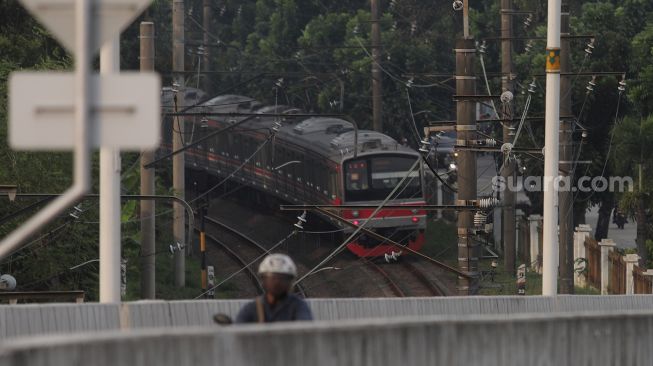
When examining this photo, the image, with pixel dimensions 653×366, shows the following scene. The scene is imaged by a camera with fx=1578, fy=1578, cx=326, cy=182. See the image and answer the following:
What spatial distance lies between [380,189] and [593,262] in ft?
22.7

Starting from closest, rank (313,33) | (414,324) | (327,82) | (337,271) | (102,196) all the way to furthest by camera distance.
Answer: (414,324)
(102,196)
(337,271)
(327,82)
(313,33)

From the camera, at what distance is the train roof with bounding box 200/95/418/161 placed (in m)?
39.5

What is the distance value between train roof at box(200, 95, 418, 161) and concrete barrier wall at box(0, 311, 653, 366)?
26.6m

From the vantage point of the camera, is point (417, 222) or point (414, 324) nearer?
point (414, 324)

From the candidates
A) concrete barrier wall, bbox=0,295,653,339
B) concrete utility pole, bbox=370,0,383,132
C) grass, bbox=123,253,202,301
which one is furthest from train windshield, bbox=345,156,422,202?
concrete barrier wall, bbox=0,295,653,339

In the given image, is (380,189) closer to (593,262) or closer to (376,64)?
(593,262)

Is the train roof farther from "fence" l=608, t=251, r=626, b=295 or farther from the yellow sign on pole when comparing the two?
the yellow sign on pole

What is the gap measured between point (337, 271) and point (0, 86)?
449 inches

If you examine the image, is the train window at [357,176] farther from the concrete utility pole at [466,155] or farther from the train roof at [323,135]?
the concrete utility pole at [466,155]

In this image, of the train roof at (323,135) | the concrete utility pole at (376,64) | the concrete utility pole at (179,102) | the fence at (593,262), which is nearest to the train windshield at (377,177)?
the train roof at (323,135)

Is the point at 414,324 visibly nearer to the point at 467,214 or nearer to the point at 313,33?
the point at 467,214

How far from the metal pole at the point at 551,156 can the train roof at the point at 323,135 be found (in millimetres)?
16337

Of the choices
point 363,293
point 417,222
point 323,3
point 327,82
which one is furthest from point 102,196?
point 323,3

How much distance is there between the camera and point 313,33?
6141 centimetres
